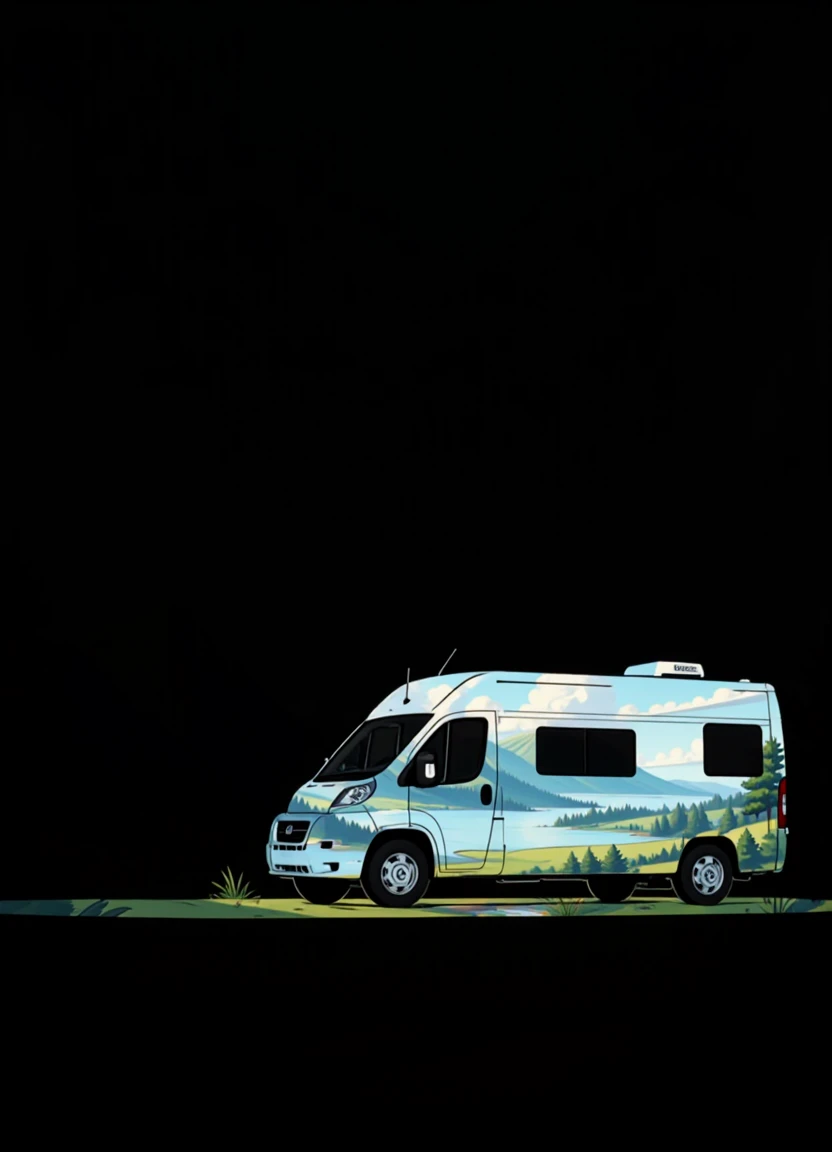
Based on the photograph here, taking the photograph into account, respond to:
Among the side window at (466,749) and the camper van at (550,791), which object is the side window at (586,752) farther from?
the side window at (466,749)

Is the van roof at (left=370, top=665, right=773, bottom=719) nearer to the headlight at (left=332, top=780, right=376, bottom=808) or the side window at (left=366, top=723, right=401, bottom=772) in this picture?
the side window at (left=366, top=723, right=401, bottom=772)

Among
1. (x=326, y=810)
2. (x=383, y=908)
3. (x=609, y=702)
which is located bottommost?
(x=383, y=908)

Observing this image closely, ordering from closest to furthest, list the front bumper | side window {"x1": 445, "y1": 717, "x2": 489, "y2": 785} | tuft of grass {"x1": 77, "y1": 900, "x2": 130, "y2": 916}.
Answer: tuft of grass {"x1": 77, "y1": 900, "x2": 130, "y2": 916} → the front bumper → side window {"x1": 445, "y1": 717, "x2": 489, "y2": 785}

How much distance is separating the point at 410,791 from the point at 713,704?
4.20 meters

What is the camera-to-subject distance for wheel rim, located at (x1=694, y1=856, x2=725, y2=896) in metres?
17.8

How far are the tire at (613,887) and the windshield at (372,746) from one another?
3.04 meters

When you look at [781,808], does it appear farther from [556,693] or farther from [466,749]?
[466,749]

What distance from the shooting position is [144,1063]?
22.4ft

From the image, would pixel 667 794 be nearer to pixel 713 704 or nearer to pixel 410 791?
pixel 713 704

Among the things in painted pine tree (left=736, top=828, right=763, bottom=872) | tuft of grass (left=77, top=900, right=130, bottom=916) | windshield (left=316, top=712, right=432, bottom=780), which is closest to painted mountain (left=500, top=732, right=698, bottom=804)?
painted pine tree (left=736, top=828, right=763, bottom=872)

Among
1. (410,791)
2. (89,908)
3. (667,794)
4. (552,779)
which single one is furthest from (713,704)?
(89,908)

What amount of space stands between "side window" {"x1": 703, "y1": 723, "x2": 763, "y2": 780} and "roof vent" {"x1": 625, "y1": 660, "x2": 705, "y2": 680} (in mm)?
613

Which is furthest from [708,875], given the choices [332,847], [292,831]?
[292,831]

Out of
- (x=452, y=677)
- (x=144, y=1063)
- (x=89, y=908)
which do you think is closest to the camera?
Answer: (x=144, y=1063)
